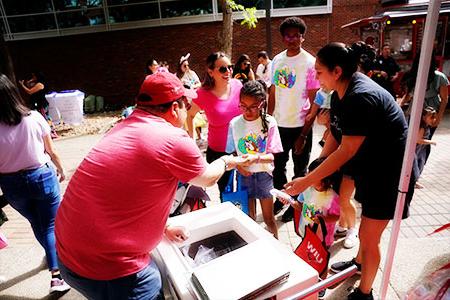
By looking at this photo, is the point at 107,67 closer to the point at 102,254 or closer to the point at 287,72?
the point at 287,72

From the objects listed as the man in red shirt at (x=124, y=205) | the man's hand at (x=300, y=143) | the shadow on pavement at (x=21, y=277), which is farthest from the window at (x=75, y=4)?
the man in red shirt at (x=124, y=205)

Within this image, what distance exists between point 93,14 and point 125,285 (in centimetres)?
1469

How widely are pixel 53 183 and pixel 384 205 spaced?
2475mm

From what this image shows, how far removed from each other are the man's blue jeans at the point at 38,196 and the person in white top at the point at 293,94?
2.19m

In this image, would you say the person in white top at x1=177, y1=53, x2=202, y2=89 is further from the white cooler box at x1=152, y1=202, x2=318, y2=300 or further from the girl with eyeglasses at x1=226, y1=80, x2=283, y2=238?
the white cooler box at x1=152, y1=202, x2=318, y2=300

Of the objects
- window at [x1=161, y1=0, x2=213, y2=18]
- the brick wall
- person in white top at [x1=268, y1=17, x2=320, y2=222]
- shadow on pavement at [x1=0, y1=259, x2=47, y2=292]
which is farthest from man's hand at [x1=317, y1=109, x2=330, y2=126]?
window at [x1=161, y1=0, x2=213, y2=18]

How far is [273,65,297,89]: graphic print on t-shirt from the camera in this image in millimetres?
3160

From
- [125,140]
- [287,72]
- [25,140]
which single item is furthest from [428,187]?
[25,140]

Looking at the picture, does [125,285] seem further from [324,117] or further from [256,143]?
[324,117]

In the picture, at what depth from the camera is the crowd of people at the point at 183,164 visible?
4.52 feet

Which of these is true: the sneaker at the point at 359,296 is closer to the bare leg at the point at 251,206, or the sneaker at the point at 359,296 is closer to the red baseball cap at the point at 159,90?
the bare leg at the point at 251,206

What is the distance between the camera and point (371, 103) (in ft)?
5.57

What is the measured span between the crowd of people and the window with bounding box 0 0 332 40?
35.8 feet

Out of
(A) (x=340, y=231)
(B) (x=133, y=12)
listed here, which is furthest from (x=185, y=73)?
(B) (x=133, y=12)
